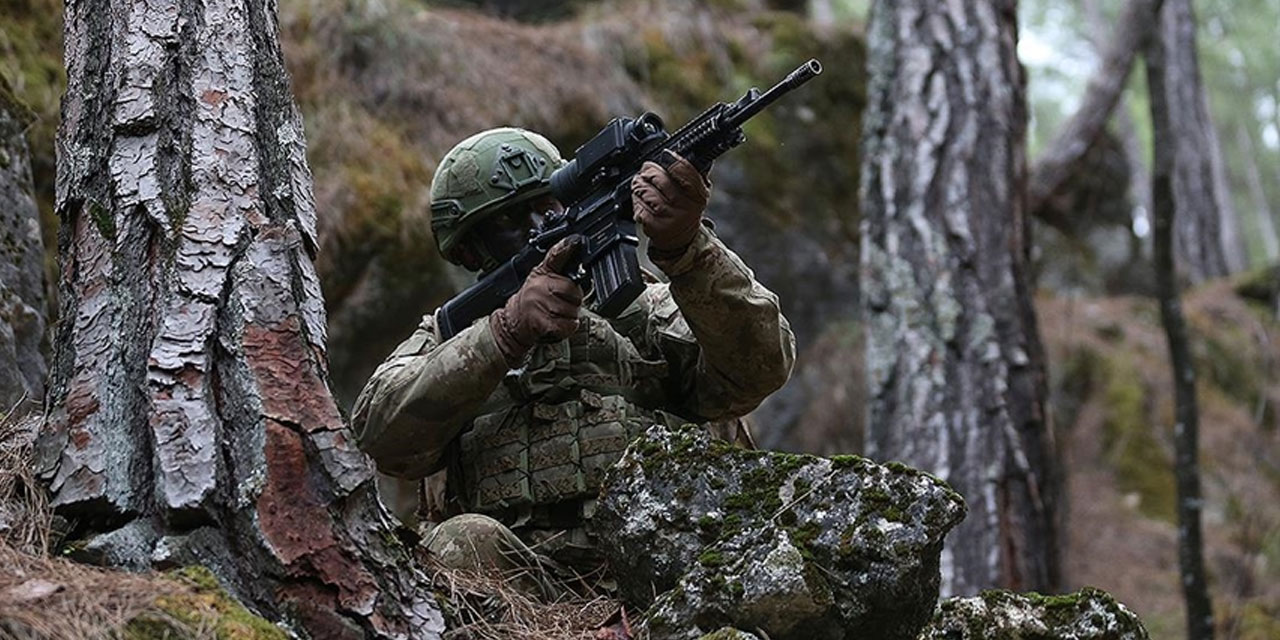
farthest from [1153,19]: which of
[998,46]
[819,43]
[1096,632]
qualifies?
[1096,632]

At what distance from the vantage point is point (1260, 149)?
39.8 metres

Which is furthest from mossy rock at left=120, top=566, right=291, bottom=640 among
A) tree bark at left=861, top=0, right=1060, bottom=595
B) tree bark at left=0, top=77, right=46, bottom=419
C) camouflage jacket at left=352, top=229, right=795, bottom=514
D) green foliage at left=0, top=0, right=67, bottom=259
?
tree bark at left=861, top=0, right=1060, bottom=595

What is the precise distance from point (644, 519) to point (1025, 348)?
158 inches

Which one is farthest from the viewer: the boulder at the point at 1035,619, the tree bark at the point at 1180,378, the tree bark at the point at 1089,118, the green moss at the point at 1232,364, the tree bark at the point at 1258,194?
the tree bark at the point at 1258,194

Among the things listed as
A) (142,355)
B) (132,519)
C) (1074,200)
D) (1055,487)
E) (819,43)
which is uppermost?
(819,43)

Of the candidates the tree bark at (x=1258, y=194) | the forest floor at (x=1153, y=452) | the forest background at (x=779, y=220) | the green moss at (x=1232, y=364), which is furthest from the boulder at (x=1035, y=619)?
the tree bark at (x=1258, y=194)

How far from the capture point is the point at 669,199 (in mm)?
3578

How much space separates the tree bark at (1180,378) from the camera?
684 cm

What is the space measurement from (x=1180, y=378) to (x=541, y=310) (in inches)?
175

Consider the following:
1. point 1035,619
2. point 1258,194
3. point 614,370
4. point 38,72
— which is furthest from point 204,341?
point 1258,194

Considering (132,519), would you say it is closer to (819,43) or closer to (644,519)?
(644,519)

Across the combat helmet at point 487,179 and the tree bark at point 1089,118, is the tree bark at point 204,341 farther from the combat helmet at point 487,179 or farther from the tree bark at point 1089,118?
the tree bark at point 1089,118

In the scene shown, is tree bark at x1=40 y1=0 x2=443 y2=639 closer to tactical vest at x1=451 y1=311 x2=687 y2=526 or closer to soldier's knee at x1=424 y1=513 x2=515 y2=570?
soldier's knee at x1=424 y1=513 x2=515 y2=570

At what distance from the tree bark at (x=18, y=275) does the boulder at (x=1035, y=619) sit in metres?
2.45
